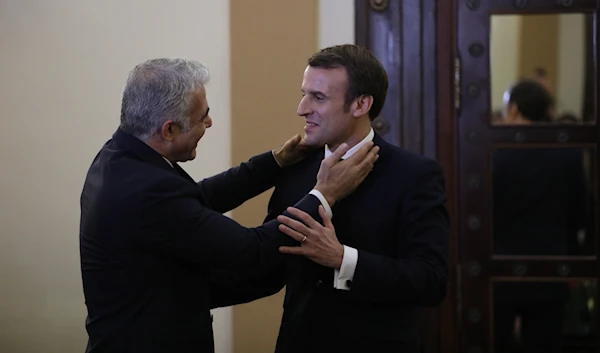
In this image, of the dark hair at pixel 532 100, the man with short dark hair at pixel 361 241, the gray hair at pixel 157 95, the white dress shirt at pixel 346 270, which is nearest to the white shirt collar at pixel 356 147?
the man with short dark hair at pixel 361 241

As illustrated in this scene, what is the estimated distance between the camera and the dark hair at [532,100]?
323 cm

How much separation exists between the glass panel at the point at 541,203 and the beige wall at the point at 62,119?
3.87ft

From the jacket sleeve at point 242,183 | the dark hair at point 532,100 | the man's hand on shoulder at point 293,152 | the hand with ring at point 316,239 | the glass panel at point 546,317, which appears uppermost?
the dark hair at point 532,100

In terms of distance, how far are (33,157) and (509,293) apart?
2.14 m

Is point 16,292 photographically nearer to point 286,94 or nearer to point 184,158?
point 286,94

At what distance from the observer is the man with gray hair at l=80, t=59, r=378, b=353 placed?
1837 mm

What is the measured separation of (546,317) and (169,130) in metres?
2.07

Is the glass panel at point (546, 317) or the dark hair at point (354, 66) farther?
the glass panel at point (546, 317)

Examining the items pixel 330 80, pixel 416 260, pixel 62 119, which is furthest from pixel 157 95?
pixel 62 119

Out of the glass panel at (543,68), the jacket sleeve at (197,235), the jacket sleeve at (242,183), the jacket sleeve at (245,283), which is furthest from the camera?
the glass panel at (543,68)

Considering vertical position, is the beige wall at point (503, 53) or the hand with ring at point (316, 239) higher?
the beige wall at point (503, 53)

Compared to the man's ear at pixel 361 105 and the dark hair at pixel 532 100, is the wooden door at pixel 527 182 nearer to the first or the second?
the dark hair at pixel 532 100

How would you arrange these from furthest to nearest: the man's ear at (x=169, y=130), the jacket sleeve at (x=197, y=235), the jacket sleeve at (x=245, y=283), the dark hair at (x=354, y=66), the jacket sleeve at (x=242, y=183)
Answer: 1. the jacket sleeve at (x=242, y=183)
2. the jacket sleeve at (x=245, y=283)
3. the dark hair at (x=354, y=66)
4. the man's ear at (x=169, y=130)
5. the jacket sleeve at (x=197, y=235)

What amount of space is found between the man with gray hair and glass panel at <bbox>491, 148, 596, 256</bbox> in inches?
59.3
